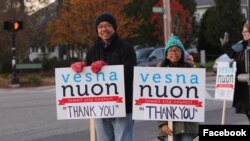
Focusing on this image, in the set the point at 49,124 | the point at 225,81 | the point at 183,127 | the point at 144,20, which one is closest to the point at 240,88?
the point at 225,81

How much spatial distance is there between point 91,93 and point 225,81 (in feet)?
12.5

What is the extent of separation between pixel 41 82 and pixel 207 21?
25.2m

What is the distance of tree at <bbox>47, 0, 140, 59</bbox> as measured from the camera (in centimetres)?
3512

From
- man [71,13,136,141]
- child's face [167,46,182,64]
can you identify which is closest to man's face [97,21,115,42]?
man [71,13,136,141]

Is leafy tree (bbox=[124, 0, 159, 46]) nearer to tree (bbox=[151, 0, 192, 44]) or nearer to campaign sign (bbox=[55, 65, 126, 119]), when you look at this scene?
tree (bbox=[151, 0, 192, 44])

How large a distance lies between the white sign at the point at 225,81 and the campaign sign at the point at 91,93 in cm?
352

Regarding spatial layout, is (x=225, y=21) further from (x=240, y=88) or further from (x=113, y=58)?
(x=113, y=58)

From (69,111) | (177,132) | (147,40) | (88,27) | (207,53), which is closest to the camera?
(177,132)

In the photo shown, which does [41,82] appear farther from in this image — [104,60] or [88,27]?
[104,60]

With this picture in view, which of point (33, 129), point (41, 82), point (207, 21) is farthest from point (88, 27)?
point (33, 129)

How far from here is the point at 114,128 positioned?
6234 millimetres

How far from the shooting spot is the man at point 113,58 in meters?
6.13

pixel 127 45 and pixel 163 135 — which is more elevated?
pixel 127 45

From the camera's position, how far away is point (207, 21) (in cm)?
5025
